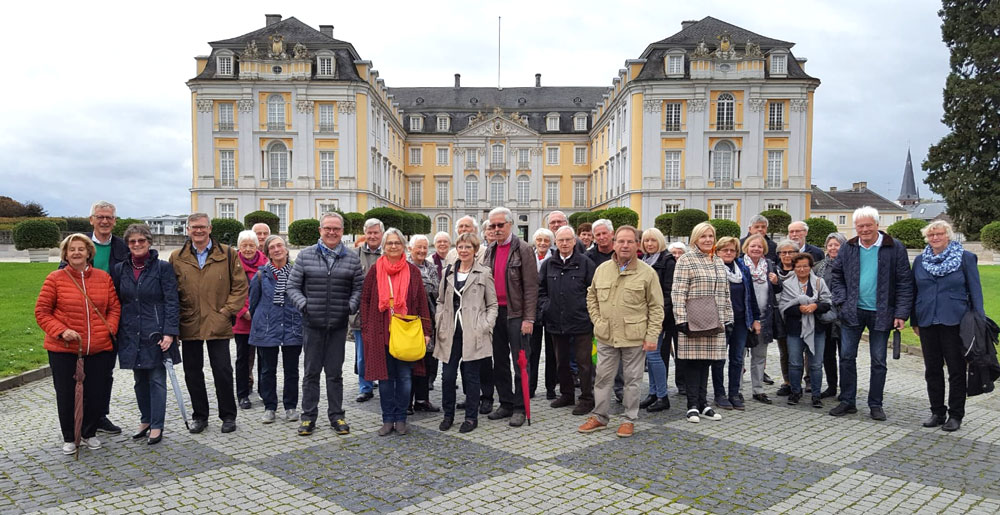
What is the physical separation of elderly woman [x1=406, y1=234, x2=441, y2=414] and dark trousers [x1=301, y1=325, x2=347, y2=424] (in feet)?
2.85

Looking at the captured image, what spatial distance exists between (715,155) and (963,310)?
135 ft

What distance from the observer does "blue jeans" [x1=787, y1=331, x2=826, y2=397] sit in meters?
7.04

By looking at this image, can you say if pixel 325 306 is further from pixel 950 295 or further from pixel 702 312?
pixel 950 295

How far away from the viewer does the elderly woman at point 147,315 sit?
568cm

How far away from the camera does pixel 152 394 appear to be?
18.7 ft

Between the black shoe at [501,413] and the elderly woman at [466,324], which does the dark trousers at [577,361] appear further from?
the elderly woman at [466,324]

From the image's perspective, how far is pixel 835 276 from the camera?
685 centimetres

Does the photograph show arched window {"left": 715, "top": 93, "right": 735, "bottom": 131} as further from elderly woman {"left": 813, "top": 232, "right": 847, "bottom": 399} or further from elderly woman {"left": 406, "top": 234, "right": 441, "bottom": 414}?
elderly woman {"left": 406, "top": 234, "right": 441, "bottom": 414}

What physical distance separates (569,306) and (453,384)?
1428 mm

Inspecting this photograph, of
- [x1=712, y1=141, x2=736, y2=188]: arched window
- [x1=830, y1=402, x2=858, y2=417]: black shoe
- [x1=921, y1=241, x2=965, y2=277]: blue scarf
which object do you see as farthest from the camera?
[x1=712, y1=141, x2=736, y2=188]: arched window

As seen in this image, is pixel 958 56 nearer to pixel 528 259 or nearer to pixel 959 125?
pixel 959 125

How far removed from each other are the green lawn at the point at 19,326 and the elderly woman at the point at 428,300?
5258 millimetres

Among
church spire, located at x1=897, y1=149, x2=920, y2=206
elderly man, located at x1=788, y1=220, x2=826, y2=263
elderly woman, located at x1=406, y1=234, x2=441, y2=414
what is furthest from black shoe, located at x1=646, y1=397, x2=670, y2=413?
church spire, located at x1=897, y1=149, x2=920, y2=206

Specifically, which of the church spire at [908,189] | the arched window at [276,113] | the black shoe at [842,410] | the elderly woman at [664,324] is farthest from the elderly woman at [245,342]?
the church spire at [908,189]
